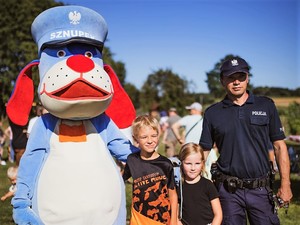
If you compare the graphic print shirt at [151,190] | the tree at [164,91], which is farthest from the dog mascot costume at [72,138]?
the tree at [164,91]

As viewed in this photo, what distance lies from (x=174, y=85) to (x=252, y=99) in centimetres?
3466

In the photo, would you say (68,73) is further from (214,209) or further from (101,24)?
(214,209)

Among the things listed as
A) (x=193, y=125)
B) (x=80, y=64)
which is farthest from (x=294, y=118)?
(x=80, y=64)

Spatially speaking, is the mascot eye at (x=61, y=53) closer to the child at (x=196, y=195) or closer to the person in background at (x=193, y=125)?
the child at (x=196, y=195)

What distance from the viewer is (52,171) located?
2.87m

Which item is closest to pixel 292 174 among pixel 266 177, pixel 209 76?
pixel 266 177

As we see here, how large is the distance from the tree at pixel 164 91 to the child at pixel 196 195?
103ft

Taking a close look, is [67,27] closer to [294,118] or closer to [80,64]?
[80,64]

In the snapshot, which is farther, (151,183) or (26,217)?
(151,183)

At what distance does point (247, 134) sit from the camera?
327 cm

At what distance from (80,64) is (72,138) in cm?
54

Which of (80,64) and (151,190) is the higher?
(80,64)

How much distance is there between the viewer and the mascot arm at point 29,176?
9.19ft

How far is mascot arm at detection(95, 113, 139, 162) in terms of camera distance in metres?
3.16
